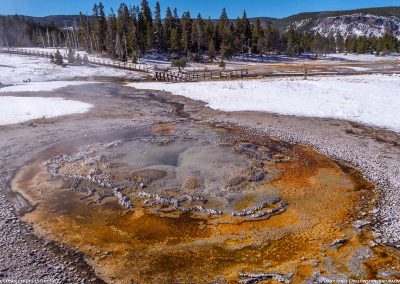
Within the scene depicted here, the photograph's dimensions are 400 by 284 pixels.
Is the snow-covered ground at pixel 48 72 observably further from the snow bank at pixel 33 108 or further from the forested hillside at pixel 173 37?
the snow bank at pixel 33 108

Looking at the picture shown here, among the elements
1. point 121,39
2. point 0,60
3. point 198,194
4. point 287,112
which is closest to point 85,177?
point 198,194

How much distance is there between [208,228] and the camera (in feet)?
30.3

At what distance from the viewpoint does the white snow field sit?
21.7 m

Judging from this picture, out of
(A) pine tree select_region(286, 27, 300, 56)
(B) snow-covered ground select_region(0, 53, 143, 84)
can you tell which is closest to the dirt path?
(B) snow-covered ground select_region(0, 53, 143, 84)

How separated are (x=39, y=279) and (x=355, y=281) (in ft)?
20.9

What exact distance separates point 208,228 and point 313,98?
20.5m

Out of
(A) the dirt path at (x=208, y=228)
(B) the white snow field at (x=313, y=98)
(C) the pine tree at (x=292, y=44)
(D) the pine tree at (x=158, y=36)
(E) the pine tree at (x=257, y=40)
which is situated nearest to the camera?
(A) the dirt path at (x=208, y=228)

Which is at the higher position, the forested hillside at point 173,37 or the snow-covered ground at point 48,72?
the forested hillside at point 173,37

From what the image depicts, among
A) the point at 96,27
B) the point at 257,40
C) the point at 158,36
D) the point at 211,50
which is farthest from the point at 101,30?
the point at 257,40

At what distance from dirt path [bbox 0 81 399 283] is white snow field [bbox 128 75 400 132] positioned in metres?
5.14

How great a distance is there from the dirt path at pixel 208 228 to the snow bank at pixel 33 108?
6778 mm

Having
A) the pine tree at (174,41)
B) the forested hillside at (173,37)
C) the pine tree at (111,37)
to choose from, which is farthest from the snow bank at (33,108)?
the pine tree at (174,41)

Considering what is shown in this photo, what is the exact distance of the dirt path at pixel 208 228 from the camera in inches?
297

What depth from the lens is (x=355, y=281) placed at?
6.99 metres
